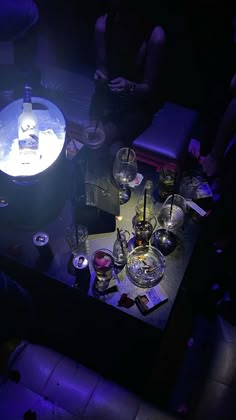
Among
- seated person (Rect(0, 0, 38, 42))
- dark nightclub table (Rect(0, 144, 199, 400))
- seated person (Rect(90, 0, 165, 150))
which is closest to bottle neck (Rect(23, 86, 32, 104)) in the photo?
seated person (Rect(0, 0, 38, 42))

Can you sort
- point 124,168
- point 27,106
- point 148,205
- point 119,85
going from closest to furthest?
point 27,106 → point 148,205 → point 124,168 → point 119,85

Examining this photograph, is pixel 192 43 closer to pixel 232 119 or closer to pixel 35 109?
pixel 232 119

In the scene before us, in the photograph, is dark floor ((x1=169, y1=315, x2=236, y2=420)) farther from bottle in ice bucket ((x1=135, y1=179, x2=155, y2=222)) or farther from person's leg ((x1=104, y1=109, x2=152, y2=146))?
person's leg ((x1=104, y1=109, x2=152, y2=146))

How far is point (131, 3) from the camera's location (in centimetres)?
301

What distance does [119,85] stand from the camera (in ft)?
10.1

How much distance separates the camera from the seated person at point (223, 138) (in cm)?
300

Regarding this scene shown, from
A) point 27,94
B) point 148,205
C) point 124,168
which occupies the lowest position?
point 148,205

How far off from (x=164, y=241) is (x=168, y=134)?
129cm

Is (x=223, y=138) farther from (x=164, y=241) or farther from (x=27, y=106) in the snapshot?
(x=27, y=106)

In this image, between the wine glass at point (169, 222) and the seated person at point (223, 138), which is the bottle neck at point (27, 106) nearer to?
the wine glass at point (169, 222)

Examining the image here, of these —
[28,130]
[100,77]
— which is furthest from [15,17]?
[100,77]

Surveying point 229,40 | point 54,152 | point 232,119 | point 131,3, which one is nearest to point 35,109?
point 54,152

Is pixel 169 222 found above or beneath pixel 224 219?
above

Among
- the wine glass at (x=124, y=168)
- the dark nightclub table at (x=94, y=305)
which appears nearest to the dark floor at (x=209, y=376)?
the dark nightclub table at (x=94, y=305)
